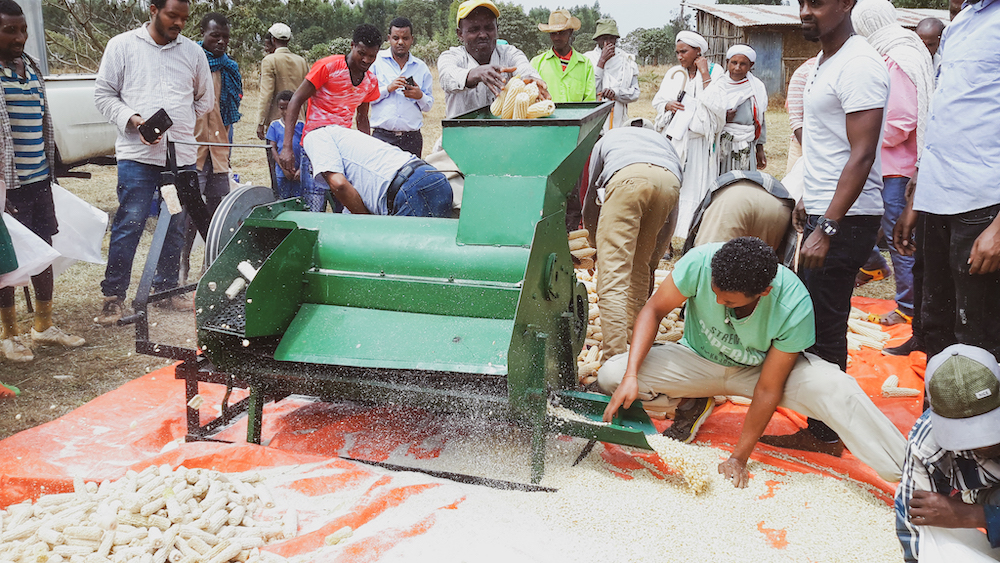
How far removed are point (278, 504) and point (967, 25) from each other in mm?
3277

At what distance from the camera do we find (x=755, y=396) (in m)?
3.16

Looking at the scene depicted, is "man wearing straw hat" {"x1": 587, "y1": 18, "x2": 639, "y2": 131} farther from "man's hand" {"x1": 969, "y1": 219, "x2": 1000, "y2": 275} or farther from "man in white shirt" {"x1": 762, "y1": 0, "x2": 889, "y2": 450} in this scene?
"man's hand" {"x1": 969, "y1": 219, "x2": 1000, "y2": 275}

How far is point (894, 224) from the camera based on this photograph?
15.6 ft

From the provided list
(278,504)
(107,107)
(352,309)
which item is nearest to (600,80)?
(107,107)

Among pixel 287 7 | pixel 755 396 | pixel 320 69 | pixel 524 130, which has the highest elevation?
pixel 287 7

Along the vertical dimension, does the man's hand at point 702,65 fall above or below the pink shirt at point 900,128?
above

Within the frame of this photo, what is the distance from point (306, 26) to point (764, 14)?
23.7 meters

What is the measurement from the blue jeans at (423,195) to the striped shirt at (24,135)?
2460mm

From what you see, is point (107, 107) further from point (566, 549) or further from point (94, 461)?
point (566, 549)

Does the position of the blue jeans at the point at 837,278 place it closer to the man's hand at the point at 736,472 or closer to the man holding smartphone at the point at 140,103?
the man's hand at the point at 736,472

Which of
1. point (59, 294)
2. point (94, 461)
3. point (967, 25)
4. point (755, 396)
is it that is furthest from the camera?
point (59, 294)

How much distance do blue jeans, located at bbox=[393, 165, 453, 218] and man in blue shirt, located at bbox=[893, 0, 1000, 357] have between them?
2.34 metres

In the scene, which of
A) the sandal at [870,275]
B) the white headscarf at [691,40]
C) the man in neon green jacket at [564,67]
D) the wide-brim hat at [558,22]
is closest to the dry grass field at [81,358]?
the sandal at [870,275]

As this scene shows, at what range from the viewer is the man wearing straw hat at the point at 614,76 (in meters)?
7.54
